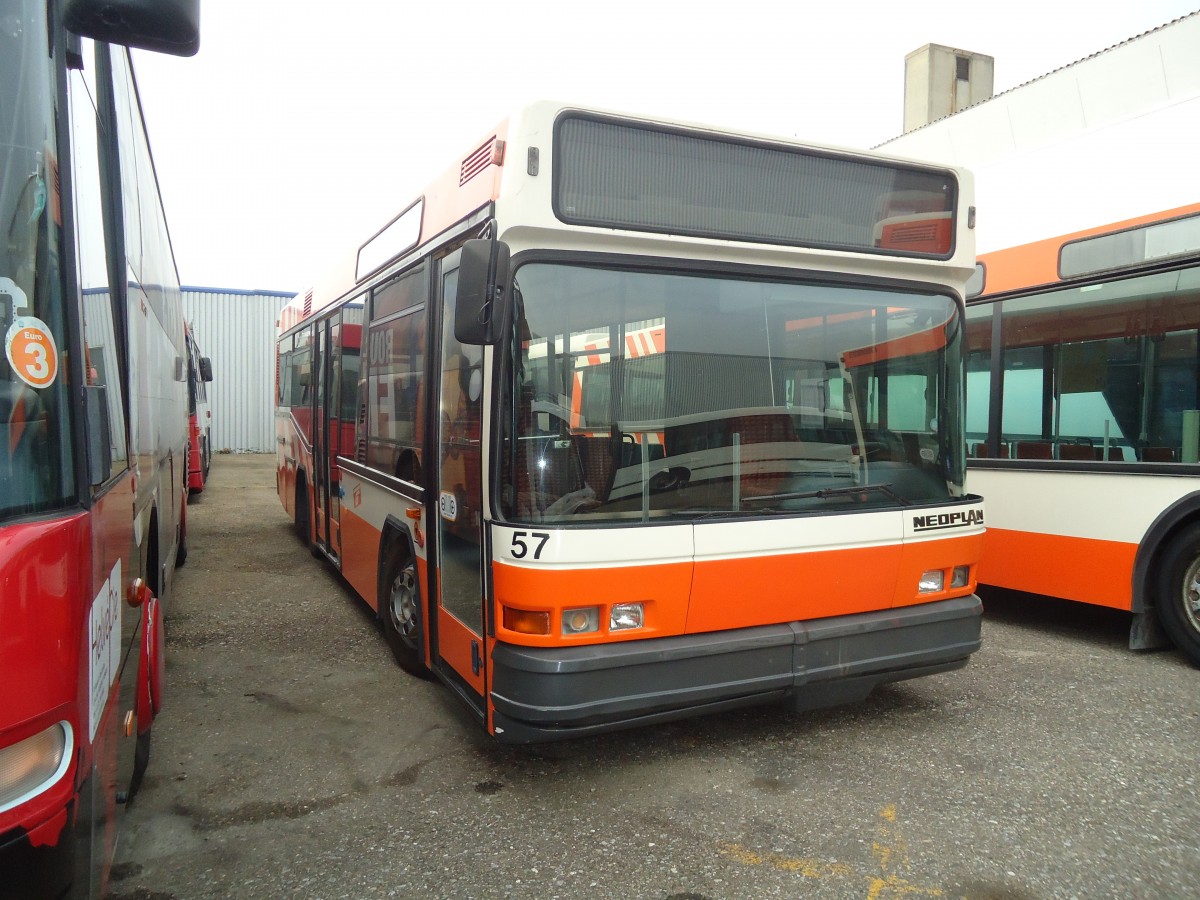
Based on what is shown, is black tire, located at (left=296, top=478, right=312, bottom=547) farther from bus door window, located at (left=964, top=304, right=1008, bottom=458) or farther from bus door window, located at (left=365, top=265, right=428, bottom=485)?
bus door window, located at (left=964, top=304, right=1008, bottom=458)

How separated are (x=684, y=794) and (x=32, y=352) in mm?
2857

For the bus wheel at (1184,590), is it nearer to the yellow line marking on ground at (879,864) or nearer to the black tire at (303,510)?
the yellow line marking on ground at (879,864)

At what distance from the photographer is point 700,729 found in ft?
14.1

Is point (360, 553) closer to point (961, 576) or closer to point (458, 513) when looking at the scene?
point (458, 513)

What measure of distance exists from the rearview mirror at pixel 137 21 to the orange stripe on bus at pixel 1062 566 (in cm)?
567

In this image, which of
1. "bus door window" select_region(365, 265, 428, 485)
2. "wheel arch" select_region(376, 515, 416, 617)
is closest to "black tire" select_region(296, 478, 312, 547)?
"bus door window" select_region(365, 265, 428, 485)

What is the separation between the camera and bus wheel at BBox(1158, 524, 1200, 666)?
17.0ft

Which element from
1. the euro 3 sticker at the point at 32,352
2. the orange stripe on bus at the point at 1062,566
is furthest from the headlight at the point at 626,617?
the orange stripe on bus at the point at 1062,566

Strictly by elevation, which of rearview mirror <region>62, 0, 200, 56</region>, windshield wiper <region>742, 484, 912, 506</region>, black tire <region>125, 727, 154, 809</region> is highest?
rearview mirror <region>62, 0, 200, 56</region>

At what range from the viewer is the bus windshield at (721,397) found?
11.0ft

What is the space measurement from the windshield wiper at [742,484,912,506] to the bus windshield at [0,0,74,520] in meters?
2.56

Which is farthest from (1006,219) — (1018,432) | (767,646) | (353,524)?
(353,524)

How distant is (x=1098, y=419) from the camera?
5.61 m

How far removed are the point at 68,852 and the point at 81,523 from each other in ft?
2.16
